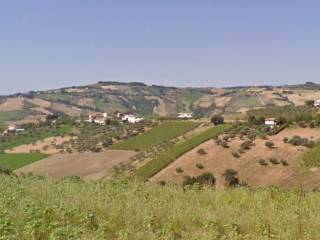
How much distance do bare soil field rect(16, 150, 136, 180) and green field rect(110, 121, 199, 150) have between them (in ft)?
19.4

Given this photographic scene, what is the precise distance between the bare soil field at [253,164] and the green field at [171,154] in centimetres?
147

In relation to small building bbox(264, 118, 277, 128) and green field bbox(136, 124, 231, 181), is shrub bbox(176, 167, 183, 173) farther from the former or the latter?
small building bbox(264, 118, 277, 128)

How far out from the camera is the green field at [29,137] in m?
147

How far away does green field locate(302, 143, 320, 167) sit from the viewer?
231 feet

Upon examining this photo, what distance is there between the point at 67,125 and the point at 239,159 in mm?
96115

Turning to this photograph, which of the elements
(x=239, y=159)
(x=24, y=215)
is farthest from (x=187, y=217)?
(x=239, y=159)

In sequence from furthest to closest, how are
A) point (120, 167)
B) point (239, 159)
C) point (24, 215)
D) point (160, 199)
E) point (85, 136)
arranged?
1. point (85, 136)
2. point (120, 167)
3. point (239, 159)
4. point (160, 199)
5. point (24, 215)

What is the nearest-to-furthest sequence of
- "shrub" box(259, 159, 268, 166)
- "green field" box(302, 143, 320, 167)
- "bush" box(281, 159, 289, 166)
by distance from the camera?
"green field" box(302, 143, 320, 167)
"bush" box(281, 159, 289, 166)
"shrub" box(259, 159, 268, 166)

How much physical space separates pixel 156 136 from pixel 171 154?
1348 inches

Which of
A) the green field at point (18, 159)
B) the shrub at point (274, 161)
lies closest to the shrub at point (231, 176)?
the shrub at point (274, 161)

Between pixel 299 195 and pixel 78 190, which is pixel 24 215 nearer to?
pixel 78 190

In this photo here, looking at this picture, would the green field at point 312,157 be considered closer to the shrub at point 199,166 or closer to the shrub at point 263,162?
the shrub at point 263,162

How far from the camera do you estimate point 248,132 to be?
329 ft

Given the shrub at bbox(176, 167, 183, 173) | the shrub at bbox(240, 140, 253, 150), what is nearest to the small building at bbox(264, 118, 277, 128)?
Result: the shrub at bbox(240, 140, 253, 150)
